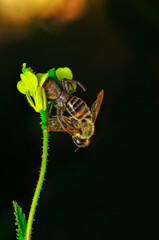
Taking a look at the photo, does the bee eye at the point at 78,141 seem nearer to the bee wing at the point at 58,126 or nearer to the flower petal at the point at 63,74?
the bee wing at the point at 58,126

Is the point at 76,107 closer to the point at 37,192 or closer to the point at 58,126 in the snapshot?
the point at 58,126

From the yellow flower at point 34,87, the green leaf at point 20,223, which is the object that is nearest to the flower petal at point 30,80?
the yellow flower at point 34,87

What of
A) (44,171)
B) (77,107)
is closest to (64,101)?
(77,107)

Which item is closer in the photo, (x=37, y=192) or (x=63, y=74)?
(x=37, y=192)

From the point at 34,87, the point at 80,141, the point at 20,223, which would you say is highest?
the point at 34,87

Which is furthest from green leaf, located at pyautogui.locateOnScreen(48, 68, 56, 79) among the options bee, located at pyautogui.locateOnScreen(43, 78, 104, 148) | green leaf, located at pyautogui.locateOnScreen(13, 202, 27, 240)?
green leaf, located at pyautogui.locateOnScreen(13, 202, 27, 240)

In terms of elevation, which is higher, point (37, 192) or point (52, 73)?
point (52, 73)

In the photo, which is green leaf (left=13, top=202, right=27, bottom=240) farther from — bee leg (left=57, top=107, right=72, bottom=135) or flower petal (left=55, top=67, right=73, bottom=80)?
flower petal (left=55, top=67, right=73, bottom=80)

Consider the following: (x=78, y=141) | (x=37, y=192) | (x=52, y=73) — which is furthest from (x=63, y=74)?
(x=37, y=192)
